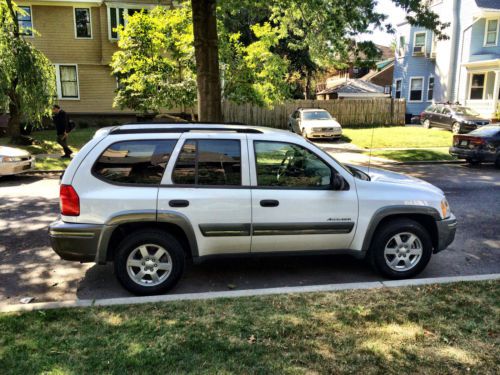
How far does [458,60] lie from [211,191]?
31.2 m

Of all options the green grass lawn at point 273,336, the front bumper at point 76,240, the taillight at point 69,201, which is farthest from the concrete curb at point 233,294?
the taillight at point 69,201

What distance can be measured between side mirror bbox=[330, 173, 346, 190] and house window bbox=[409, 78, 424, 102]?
1296 inches

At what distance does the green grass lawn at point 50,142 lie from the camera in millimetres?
17250

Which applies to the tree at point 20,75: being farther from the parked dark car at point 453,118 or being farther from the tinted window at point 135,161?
the parked dark car at point 453,118

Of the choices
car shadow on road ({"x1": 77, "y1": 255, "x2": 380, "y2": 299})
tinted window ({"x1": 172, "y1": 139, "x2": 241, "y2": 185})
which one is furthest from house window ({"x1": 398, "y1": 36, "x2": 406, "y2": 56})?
tinted window ({"x1": 172, "y1": 139, "x2": 241, "y2": 185})

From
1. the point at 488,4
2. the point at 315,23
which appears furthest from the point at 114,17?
the point at 488,4

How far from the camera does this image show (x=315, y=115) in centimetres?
2277

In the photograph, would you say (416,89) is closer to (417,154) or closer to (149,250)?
(417,154)

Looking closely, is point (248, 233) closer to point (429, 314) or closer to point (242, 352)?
point (242, 352)

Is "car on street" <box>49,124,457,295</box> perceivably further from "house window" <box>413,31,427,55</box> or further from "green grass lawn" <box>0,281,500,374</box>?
"house window" <box>413,31,427,55</box>

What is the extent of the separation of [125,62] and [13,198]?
9.12m

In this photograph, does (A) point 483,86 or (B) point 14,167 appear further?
(A) point 483,86

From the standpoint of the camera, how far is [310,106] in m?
27.8

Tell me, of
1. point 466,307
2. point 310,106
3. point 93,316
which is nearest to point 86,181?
point 93,316
